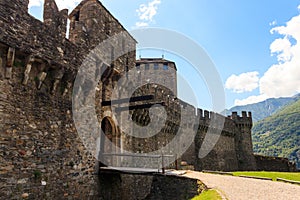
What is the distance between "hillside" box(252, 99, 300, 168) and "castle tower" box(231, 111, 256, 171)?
46.3 metres

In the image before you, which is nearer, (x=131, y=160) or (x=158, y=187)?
(x=158, y=187)

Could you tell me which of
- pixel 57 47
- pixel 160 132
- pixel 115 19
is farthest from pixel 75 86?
pixel 160 132

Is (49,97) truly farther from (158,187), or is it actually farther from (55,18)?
(158,187)

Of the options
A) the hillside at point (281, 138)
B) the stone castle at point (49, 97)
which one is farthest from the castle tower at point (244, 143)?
the hillside at point (281, 138)

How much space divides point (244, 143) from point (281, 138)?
215 ft

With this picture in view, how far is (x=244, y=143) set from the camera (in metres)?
31.7

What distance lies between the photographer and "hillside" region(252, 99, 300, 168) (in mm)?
75625

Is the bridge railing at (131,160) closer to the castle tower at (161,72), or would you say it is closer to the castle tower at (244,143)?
the castle tower at (161,72)

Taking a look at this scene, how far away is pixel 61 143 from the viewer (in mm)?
8719

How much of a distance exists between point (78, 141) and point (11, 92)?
3.11 metres

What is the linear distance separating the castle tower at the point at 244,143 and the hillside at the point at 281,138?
46.3 meters

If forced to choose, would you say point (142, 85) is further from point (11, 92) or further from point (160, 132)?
point (11, 92)

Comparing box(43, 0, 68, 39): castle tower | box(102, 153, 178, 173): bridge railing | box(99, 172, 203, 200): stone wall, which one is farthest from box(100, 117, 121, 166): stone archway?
box(43, 0, 68, 39): castle tower

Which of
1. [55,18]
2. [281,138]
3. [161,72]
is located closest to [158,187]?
[55,18]
